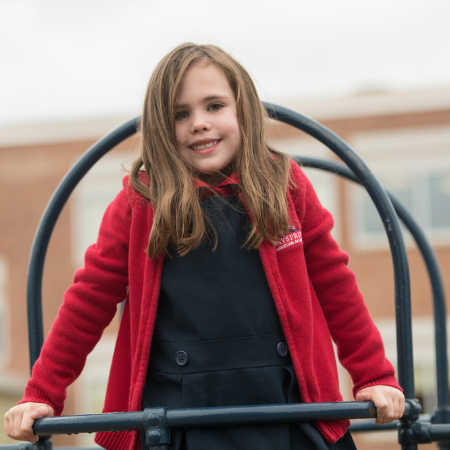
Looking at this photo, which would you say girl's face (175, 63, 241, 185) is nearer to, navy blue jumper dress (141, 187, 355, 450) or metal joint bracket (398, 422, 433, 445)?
navy blue jumper dress (141, 187, 355, 450)

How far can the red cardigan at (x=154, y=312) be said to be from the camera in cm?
128

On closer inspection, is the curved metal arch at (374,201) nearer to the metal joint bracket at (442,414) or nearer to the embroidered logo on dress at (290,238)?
the embroidered logo on dress at (290,238)

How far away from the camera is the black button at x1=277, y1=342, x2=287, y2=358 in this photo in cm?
126

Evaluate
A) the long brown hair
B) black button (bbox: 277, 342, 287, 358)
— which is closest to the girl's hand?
the long brown hair

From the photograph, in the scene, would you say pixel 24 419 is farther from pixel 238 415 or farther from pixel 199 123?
pixel 199 123

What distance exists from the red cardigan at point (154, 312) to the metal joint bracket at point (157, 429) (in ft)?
0.45

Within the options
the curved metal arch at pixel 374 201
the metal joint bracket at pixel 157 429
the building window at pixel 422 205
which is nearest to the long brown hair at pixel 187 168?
the curved metal arch at pixel 374 201

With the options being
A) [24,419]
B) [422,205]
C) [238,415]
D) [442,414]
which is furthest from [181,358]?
[422,205]

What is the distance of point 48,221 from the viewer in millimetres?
1560

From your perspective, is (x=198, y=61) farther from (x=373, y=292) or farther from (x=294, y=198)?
(x=373, y=292)

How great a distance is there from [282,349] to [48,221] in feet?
2.24

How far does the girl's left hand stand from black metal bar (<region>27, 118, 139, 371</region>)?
0.79 metres

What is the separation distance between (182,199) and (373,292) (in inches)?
292

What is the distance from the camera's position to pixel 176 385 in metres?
1.28
